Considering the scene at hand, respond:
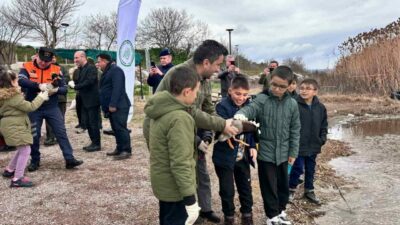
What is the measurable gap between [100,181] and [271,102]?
292cm

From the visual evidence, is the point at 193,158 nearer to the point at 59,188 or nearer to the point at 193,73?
the point at 193,73

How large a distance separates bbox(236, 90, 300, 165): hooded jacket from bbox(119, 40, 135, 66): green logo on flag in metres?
5.57

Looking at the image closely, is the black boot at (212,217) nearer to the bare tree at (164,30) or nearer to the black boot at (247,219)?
the black boot at (247,219)

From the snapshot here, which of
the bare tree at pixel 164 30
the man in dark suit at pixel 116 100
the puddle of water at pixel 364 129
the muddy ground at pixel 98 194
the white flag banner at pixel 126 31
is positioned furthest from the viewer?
the bare tree at pixel 164 30

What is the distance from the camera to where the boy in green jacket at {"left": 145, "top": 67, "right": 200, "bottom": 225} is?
9.04ft

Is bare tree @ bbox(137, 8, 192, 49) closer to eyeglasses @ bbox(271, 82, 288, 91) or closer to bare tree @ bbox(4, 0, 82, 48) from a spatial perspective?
bare tree @ bbox(4, 0, 82, 48)

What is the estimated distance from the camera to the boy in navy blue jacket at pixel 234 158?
156 inches

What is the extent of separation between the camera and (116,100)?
22.2ft

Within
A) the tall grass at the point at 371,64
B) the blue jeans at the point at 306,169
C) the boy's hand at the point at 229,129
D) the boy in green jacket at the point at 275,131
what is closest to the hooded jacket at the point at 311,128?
the blue jeans at the point at 306,169

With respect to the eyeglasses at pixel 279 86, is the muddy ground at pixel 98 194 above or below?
below

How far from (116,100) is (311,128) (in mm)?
3320

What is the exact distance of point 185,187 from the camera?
2748mm

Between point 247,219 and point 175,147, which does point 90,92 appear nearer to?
point 247,219

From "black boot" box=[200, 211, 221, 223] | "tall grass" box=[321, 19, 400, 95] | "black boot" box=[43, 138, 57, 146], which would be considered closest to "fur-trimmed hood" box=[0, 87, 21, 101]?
"black boot" box=[200, 211, 221, 223]
